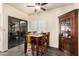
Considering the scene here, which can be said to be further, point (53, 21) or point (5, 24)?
point (53, 21)

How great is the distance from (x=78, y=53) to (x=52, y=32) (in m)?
2.22

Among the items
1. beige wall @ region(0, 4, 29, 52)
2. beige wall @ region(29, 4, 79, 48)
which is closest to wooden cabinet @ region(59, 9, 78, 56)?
beige wall @ region(29, 4, 79, 48)

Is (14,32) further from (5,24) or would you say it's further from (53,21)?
(53,21)

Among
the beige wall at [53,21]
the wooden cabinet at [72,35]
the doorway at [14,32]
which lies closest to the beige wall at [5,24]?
the doorway at [14,32]

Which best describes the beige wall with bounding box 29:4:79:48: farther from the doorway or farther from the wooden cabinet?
the doorway

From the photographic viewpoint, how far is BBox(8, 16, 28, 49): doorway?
4.61 m

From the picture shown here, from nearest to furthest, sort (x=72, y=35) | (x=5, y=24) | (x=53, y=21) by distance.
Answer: (x=72, y=35) < (x=5, y=24) < (x=53, y=21)

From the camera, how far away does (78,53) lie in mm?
3080

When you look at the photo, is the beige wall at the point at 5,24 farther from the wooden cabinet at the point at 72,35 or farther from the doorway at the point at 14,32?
the wooden cabinet at the point at 72,35

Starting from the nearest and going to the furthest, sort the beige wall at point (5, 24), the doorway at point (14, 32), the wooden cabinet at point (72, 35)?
1. the wooden cabinet at point (72, 35)
2. the beige wall at point (5, 24)
3. the doorway at point (14, 32)

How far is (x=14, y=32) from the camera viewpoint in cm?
505

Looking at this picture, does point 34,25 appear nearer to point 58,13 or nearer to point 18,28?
point 18,28

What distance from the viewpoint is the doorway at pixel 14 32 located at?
461 centimetres

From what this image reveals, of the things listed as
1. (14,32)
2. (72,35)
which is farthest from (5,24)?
(72,35)
